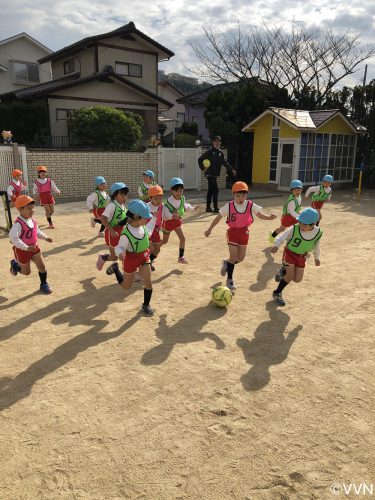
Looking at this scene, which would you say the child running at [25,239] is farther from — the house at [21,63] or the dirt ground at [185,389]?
the house at [21,63]

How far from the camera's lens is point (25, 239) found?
5.92 metres

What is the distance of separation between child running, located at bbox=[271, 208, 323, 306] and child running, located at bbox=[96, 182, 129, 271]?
273 centimetres

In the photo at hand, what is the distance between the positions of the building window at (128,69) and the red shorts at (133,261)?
79.3 ft

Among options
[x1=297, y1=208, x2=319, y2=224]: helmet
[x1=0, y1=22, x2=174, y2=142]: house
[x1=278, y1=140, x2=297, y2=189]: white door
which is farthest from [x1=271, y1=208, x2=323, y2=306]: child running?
[x1=0, y1=22, x2=174, y2=142]: house

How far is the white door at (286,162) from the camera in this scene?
20547 millimetres

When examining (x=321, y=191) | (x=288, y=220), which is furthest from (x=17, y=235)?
(x=321, y=191)

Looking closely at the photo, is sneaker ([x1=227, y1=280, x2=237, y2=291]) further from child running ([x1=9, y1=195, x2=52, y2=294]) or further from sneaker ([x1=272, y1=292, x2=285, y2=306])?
child running ([x1=9, y1=195, x2=52, y2=294])

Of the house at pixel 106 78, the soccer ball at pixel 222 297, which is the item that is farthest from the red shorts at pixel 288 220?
the house at pixel 106 78

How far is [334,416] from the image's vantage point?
347 cm

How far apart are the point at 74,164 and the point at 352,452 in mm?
16267

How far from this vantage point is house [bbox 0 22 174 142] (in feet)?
73.2

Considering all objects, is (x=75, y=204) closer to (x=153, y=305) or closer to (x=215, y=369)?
(x=153, y=305)

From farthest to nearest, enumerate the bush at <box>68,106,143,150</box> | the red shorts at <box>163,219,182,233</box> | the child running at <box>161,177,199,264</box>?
the bush at <box>68,106,143,150</box>, the red shorts at <box>163,219,182,233</box>, the child running at <box>161,177,199,264</box>

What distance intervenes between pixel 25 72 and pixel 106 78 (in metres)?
14.2
